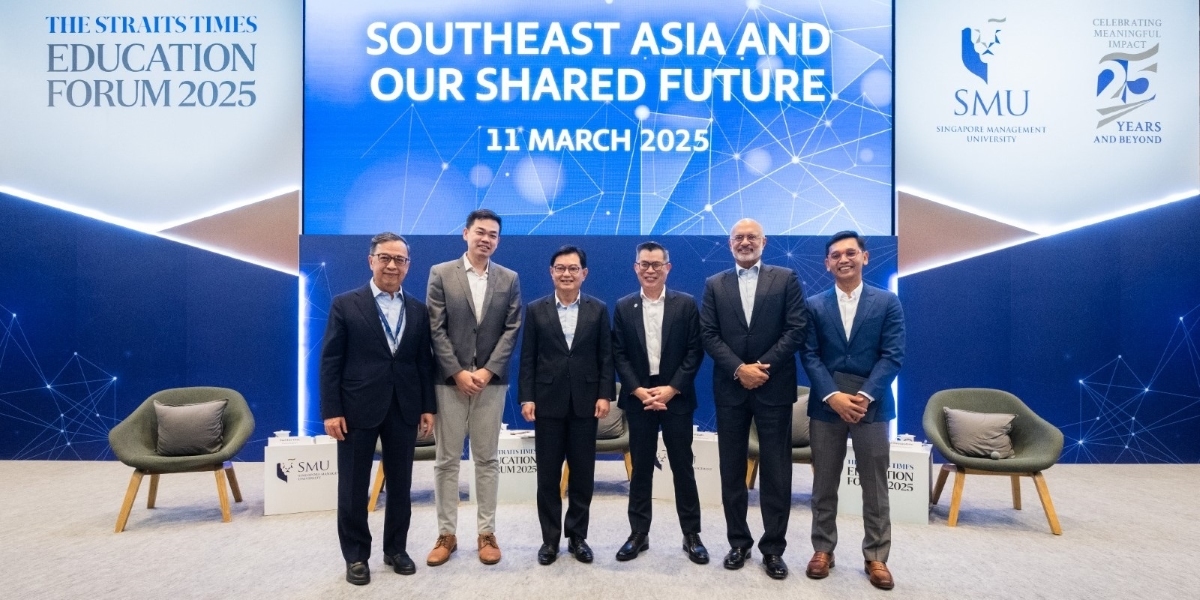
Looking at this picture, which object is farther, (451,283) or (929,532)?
(929,532)

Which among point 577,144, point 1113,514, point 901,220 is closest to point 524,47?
point 577,144

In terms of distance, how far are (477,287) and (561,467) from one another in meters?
1.06

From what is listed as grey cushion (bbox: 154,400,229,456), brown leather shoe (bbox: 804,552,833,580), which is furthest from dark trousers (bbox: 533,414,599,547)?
grey cushion (bbox: 154,400,229,456)

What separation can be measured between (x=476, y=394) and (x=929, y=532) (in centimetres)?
293

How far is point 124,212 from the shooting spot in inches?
254

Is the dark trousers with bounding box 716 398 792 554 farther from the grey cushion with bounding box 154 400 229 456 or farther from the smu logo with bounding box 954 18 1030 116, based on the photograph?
the smu logo with bounding box 954 18 1030 116

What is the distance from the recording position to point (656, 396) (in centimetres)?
356

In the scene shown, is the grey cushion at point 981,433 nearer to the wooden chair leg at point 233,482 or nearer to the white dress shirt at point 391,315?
the white dress shirt at point 391,315

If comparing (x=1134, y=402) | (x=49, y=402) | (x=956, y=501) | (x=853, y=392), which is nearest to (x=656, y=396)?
(x=853, y=392)

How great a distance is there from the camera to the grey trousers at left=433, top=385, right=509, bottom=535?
12.1ft

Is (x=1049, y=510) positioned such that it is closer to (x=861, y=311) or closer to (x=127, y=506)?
(x=861, y=311)

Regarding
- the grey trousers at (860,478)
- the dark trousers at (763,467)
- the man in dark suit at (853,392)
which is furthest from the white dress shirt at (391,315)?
the grey trousers at (860,478)

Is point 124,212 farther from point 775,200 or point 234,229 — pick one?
point 775,200

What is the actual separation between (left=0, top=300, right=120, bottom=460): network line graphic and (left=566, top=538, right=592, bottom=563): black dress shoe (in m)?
5.07
